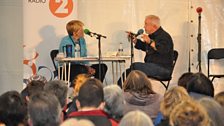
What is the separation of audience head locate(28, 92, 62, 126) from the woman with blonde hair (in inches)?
47.8

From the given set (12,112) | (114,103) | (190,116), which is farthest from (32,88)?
(190,116)

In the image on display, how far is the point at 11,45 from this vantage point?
7465 millimetres

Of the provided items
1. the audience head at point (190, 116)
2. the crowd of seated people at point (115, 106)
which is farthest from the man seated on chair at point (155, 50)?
the audience head at point (190, 116)

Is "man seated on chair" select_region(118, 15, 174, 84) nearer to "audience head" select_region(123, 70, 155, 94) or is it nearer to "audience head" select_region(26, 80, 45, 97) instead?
"audience head" select_region(123, 70, 155, 94)

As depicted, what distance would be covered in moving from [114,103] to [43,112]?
0.92 meters

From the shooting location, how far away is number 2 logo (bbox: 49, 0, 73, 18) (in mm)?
6906

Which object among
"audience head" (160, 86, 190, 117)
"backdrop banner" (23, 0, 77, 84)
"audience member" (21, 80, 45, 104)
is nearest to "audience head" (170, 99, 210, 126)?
"audience head" (160, 86, 190, 117)

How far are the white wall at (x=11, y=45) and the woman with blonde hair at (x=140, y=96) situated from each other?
147 inches

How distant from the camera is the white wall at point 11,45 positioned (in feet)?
24.2

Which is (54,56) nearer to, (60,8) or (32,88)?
(60,8)

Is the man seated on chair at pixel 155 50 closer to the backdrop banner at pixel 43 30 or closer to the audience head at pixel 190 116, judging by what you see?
the backdrop banner at pixel 43 30

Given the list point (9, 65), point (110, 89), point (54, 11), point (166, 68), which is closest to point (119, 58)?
point (166, 68)

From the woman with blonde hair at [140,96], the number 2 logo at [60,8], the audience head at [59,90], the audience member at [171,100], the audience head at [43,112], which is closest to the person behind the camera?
the audience head at [43,112]

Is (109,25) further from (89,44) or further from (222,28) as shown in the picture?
(222,28)
